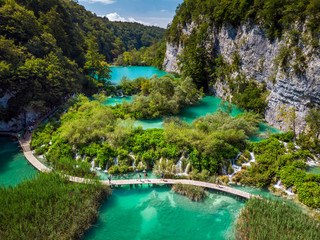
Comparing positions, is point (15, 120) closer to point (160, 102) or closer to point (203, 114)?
point (160, 102)

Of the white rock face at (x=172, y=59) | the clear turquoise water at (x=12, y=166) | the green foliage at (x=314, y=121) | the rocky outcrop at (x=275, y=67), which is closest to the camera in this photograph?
the clear turquoise water at (x=12, y=166)

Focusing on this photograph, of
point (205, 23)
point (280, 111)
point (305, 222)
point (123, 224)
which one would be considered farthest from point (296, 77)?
point (205, 23)

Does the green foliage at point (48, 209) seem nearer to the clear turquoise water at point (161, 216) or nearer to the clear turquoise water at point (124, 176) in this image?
the clear turquoise water at point (161, 216)

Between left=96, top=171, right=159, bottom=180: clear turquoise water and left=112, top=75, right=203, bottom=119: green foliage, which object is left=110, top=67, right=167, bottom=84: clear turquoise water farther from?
left=96, top=171, right=159, bottom=180: clear turquoise water

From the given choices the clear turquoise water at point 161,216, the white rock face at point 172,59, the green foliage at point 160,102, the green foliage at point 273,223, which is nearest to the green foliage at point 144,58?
the white rock face at point 172,59

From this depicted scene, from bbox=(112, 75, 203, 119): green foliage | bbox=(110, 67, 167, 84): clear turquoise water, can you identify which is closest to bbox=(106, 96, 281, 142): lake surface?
bbox=(112, 75, 203, 119): green foliage

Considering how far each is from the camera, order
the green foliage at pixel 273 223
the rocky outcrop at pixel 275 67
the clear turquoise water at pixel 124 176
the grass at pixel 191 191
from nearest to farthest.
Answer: the green foliage at pixel 273 223
the grass at pixel 191 191
the clear turquoise water at pixel 124 176
the rocky outcrop at pixel 275 67

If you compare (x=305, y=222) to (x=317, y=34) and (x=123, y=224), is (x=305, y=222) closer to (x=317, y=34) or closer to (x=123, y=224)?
(x=123, y=224)
